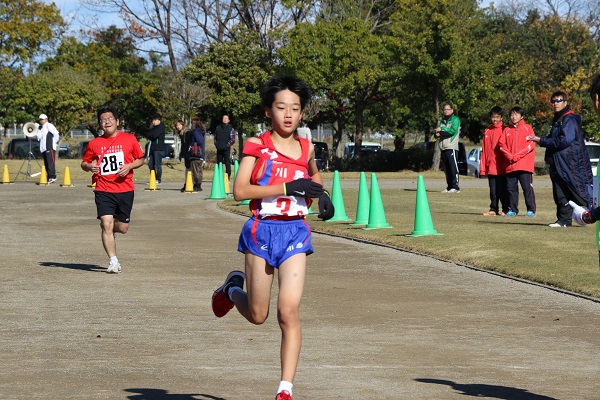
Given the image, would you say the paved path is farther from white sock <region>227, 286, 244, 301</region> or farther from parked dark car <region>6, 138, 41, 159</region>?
parked dark car <region>6, 138, 41, 159</region>

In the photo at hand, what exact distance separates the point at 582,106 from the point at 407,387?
51.4 m

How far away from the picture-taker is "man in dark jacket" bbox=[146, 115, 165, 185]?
99.8 ft

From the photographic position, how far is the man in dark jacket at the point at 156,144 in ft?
99.8

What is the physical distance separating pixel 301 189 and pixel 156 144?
85.0 feet

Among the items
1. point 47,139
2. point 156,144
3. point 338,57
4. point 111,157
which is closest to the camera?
point 111,157

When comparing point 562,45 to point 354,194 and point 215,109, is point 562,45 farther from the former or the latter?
point 354,194

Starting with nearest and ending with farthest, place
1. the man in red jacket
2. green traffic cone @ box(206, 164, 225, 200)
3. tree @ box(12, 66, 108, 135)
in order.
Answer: the man in red jacket
green traffic cone @ box(206, 164, 225, 200)
tree @ box(12, 66, 108, 135)

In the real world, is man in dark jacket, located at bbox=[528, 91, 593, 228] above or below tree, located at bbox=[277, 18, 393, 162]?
below

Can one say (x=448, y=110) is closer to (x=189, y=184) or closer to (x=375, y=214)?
(x=189, y=184)

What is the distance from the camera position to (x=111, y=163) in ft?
39.8

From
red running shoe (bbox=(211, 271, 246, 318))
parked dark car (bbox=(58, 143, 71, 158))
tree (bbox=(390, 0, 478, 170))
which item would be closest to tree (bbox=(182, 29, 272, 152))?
parked dark car (bbox=(58, 143, 71, 158))

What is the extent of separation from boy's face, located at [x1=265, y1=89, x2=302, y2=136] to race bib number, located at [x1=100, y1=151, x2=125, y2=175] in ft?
20.6

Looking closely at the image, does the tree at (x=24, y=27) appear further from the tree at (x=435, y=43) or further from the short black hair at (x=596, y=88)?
the short black hair at (x=596, y=88)

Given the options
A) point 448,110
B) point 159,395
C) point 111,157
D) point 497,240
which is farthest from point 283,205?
point 448,110
